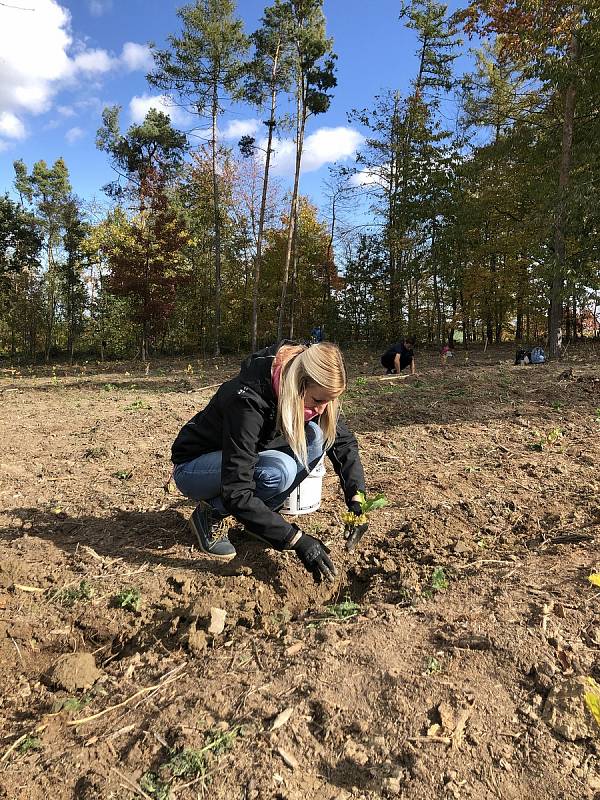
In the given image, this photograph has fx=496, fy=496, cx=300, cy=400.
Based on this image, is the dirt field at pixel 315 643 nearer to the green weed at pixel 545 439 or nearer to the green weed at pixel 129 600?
the green weed at pixel 129 600

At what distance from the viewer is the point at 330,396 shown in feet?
7.75

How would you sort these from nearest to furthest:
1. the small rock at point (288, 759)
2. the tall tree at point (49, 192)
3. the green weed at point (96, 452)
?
1. the small rock at point (288, 759)
2. the green weed at point (96, 452)
3. the tall tree at point (49, 192)

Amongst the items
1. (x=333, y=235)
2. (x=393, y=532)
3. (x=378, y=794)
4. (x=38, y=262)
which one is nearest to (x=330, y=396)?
(x=393, y=532)

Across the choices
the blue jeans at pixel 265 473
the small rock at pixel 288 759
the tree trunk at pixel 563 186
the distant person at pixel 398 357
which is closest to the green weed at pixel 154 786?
the small rock at pixel 288 759

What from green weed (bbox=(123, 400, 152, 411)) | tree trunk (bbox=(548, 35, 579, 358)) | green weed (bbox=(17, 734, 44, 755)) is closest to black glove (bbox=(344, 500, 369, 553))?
green weed (bbox=(17, 734, 44, 755))

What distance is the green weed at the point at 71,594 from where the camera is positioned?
7.92 ft

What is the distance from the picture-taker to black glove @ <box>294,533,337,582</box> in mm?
2314

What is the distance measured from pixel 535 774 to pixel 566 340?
1974 cm

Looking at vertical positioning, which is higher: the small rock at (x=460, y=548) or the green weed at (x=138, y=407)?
the green weed at (x=138, y=407)

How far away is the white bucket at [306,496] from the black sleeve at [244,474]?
2.12 ft

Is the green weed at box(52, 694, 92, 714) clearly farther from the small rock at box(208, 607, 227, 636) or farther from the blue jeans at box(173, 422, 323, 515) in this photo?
the blue jeans at box(173, 422, 323, 515)

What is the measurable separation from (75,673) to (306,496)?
152cm

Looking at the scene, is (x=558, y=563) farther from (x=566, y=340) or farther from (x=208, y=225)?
(x=208, y=225)

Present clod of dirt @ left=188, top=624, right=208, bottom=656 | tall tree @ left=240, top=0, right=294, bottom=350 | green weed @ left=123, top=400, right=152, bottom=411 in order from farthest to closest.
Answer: tall tree @ left=240, top=0, right=294, bottom=350
green weed @ left=123, top=400, right=152, bottom=411
clod of dirt @ left=188, top=624, right=208, bottom=656
